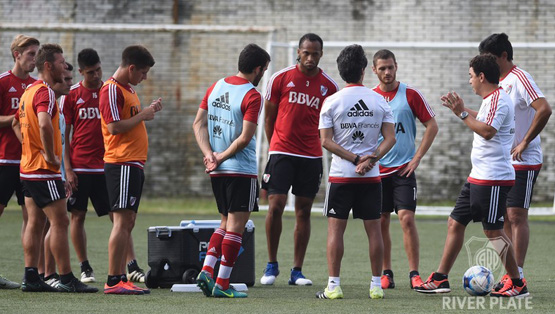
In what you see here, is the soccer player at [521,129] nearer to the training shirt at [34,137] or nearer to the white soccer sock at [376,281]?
the white soccer sock at [376,281]

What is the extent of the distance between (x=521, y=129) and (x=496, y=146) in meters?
0.84

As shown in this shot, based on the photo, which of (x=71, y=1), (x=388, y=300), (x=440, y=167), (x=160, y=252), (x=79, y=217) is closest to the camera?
(x=388, y=300)

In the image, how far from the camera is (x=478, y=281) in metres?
6.90

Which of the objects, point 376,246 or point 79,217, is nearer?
point 376,246

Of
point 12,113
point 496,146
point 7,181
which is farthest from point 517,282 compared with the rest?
point 12,113

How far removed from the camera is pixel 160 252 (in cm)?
773

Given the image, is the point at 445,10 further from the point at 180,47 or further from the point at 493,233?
the point at 493,233

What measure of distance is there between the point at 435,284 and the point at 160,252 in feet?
7.61

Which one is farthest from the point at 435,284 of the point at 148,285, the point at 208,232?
the point at 148,285

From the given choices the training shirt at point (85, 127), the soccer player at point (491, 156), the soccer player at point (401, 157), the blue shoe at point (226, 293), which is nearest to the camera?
the soccer player at point (491, 156)

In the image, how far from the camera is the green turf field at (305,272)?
6.39 metres

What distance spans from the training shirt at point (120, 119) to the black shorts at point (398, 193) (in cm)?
223

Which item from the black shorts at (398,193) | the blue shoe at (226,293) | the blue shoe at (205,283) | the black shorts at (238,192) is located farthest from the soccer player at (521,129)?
the blue shoe at (205,283)

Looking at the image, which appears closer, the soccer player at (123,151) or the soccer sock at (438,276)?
the soccer player at (123,151)
